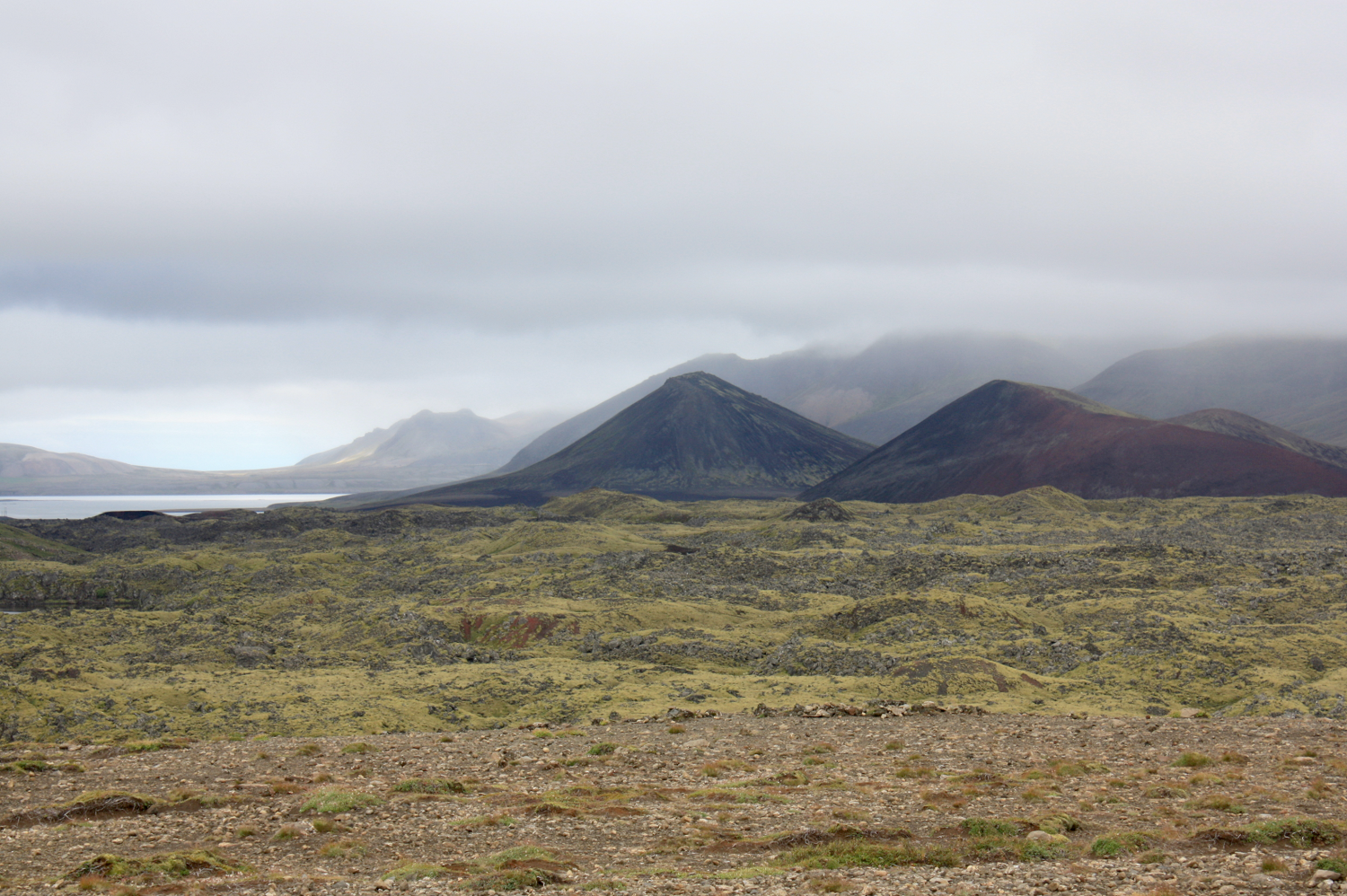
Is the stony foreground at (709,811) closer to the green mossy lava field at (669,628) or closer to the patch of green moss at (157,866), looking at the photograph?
the patch of green moss at (157,866)

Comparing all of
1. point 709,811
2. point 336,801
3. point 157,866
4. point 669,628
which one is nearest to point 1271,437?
point 669,628

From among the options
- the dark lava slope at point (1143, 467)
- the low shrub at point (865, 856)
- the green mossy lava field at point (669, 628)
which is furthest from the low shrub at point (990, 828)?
the dark lava slope at point (1143, 467)

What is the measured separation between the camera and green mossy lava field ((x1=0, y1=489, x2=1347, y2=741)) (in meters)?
37.1

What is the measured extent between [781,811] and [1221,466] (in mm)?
180063

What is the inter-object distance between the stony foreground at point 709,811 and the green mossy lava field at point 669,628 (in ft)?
29.6

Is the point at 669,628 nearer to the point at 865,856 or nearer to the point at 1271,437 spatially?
the point at 865,856

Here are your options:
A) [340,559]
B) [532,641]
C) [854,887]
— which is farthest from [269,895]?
Result: [340,559]

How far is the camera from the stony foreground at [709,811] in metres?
14.2

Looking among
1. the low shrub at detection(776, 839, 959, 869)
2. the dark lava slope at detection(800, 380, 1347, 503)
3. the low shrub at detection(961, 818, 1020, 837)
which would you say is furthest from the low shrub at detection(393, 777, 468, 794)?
the dark lava slope at detection(800, 380, 1347, 503)

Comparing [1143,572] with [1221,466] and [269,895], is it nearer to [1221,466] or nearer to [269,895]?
[269,895]

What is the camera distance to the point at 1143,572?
61.2 m

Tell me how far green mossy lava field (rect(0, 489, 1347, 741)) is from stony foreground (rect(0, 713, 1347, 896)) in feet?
29.6

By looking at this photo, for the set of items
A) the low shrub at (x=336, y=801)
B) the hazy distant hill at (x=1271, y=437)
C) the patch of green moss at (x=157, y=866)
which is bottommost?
the low shrub at (x=336, y=801)

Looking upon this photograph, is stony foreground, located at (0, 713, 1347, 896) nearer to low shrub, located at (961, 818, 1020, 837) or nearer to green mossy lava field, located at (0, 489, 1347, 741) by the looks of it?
low shrub, located at (961, 818, 1020, 837)
